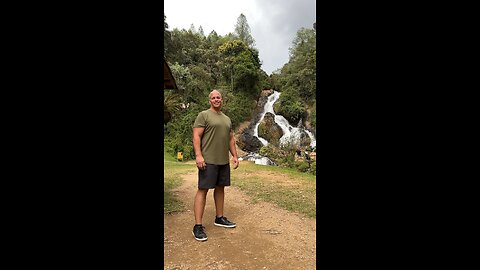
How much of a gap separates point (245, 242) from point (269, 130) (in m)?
15.0

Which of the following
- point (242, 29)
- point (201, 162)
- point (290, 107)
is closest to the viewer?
point (201, 162)

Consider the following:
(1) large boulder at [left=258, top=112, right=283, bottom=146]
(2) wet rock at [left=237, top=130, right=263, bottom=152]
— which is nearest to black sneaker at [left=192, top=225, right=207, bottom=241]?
(2) wet rock at [left=237, top=130, right=263, bottom=152]

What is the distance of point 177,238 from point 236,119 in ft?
55.0

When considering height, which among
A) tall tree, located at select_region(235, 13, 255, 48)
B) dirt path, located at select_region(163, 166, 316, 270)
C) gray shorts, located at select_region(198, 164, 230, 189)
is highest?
tall tree, located at select_region(235, 13, 255, 48)

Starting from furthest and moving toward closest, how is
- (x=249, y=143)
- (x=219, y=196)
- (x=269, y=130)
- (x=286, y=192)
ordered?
(x=269, y=130) < (x=249, y=143) < (x=286, y=192) < (x=219, y=196)

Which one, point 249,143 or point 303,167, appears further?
point 249,143

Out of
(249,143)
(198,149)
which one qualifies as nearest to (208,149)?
(198,149)

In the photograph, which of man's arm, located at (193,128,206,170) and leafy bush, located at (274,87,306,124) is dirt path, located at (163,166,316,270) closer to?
man's arm, located at (193,128,206,170)

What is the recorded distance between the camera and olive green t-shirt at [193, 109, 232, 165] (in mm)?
2711

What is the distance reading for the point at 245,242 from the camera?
2.68m

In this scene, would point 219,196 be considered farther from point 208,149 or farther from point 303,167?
→ point 303,167

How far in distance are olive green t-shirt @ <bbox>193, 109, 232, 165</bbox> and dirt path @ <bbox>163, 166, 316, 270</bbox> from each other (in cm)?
80
